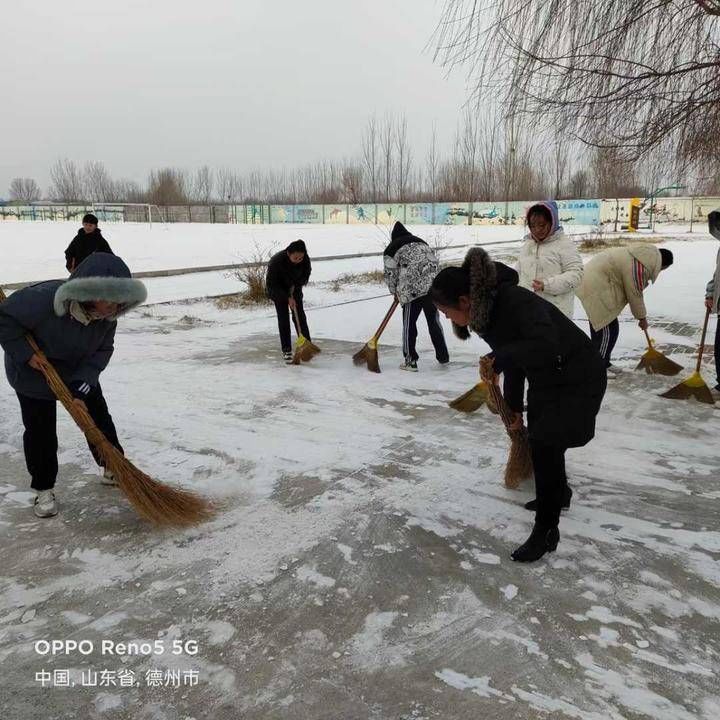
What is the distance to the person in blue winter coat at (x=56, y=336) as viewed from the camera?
8.72 feet

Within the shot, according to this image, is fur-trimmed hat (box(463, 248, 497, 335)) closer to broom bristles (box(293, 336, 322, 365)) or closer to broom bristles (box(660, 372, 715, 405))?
broom bristles (box(660, 372, 715, 405))

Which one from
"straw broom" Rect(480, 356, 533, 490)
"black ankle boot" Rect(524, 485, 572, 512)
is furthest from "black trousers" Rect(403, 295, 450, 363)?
"black ankle boot" Rect(524, 485, 572, 512)

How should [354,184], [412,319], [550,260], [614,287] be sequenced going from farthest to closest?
1. [354,184]
2. [412,319]
3. [614,287]
4. [550,260]

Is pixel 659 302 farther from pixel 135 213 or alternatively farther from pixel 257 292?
pixel 135 213

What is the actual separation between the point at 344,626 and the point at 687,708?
44.7 inches

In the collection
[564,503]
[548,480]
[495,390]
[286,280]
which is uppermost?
[286,280]

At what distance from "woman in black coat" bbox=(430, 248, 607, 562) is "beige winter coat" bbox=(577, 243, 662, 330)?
2.77 m

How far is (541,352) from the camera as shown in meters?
2.33

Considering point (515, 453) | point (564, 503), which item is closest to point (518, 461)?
point (515, 453)

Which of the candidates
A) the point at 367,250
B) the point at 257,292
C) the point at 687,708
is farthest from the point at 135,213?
the point at 687,708

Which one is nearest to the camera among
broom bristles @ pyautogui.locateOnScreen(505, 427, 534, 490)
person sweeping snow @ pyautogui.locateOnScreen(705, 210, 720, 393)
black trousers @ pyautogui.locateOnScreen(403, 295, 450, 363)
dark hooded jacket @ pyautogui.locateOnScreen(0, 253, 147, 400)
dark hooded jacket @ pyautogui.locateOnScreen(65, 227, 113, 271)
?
dark hooded jacket @ pyautogui.locateOnScreen(0, 253, 147, 400)

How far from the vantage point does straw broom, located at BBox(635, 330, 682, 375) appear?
5.48m

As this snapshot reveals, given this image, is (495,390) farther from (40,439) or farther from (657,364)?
(657,364)

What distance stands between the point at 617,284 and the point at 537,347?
322 centimetres
